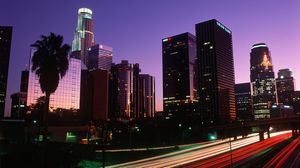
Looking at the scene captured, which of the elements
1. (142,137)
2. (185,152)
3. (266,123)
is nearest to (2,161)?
(185,152)

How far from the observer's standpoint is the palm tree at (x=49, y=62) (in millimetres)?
45062

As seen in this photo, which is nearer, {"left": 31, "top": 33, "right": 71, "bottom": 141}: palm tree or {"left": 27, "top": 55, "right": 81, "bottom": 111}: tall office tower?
{"left": 31, "top": 33, "right": 71, "bottom": 141}: palm tree

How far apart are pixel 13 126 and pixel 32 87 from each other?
9612 cm

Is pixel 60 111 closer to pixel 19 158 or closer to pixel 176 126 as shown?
pixel 176 126

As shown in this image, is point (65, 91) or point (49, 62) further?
point (65, 91)

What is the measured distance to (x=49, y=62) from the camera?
4566 cm

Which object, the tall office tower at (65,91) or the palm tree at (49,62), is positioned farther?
the tall office tower at (65,91)

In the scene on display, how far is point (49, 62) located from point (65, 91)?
5342 inches

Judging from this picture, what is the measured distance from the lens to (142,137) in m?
122

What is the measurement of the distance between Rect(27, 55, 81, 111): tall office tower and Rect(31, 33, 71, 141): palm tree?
408ft

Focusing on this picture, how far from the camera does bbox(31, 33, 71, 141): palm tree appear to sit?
4506 cm

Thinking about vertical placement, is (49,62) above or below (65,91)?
below

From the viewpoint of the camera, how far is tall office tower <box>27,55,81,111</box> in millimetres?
166500

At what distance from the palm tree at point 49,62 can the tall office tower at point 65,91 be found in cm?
12445
